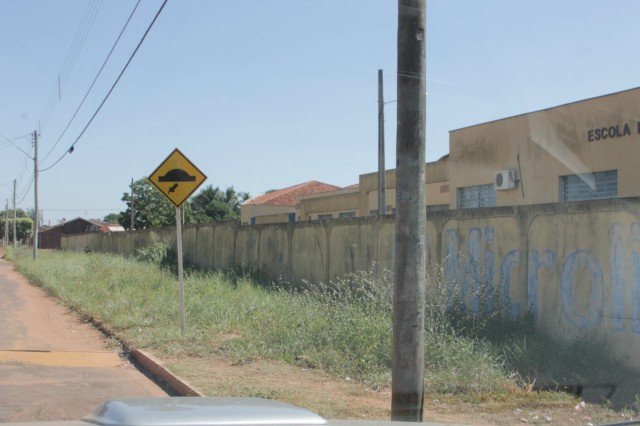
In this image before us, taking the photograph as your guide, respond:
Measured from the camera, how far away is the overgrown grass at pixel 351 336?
780cm

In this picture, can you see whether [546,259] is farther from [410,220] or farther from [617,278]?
[410,220]

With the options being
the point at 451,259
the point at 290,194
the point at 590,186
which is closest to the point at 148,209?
the point at 290,194

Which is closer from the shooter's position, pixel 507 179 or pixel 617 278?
pixel 617 278

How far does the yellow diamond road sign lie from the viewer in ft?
39.0

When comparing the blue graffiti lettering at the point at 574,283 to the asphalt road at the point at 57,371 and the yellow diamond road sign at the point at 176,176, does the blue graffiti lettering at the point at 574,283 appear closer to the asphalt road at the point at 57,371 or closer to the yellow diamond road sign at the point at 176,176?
the asphalt road at the point at 57,371

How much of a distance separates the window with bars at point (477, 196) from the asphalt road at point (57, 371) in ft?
43.8

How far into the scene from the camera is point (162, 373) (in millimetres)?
9031

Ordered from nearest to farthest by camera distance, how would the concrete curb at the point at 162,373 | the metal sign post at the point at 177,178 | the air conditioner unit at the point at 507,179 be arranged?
the concrete curb at the point at 162,373 < the metal sign post at the point at 177,178 < the air conditioner unit at the point at 507,179

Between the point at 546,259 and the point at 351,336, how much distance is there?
3.05m

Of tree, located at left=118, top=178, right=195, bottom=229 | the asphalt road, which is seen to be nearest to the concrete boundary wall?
the asphalt road

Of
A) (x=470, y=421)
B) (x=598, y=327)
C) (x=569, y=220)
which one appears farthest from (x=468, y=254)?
(x=470, y=421)

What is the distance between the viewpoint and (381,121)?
2444cm

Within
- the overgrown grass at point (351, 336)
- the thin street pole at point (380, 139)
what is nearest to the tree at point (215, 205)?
the thin street pole at point (380, 139)

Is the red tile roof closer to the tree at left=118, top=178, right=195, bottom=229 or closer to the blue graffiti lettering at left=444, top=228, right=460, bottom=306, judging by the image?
the tree at left=118, top=178, right=195, bottom=229
